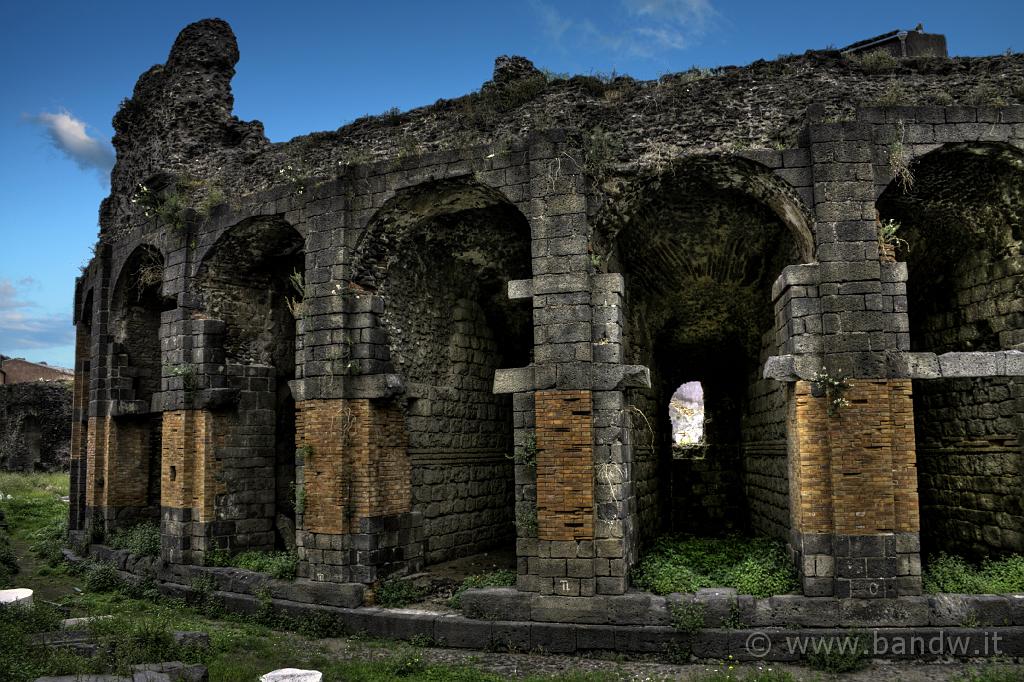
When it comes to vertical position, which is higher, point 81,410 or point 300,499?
point 81,410

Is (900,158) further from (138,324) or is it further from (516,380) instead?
(138,324)

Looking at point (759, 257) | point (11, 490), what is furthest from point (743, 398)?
point (11, 490)

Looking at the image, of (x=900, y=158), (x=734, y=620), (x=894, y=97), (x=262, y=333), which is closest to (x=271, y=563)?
(x=262, y=333)

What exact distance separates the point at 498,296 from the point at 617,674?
263 inches

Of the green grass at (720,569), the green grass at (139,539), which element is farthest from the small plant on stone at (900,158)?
the green grass at (139,539)

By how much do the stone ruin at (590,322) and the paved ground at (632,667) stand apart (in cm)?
82

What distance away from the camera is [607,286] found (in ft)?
30.3

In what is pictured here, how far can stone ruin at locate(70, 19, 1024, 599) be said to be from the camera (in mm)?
8648

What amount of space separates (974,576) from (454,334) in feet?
25.5

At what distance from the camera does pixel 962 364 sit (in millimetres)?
8586

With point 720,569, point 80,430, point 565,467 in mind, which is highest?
point 80,430

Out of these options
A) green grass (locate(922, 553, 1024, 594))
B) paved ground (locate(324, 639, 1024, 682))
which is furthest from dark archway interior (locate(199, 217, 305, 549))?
green grass (locate(922, 553, 1024, 594))

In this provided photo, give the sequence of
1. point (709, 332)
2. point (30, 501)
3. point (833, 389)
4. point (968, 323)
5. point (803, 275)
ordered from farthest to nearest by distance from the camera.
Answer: point (30, 501) → point (709, 332) → point (968, 323) → point (803, 275) → point (833, 389)

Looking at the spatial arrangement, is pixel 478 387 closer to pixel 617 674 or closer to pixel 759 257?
pixel 759 257
